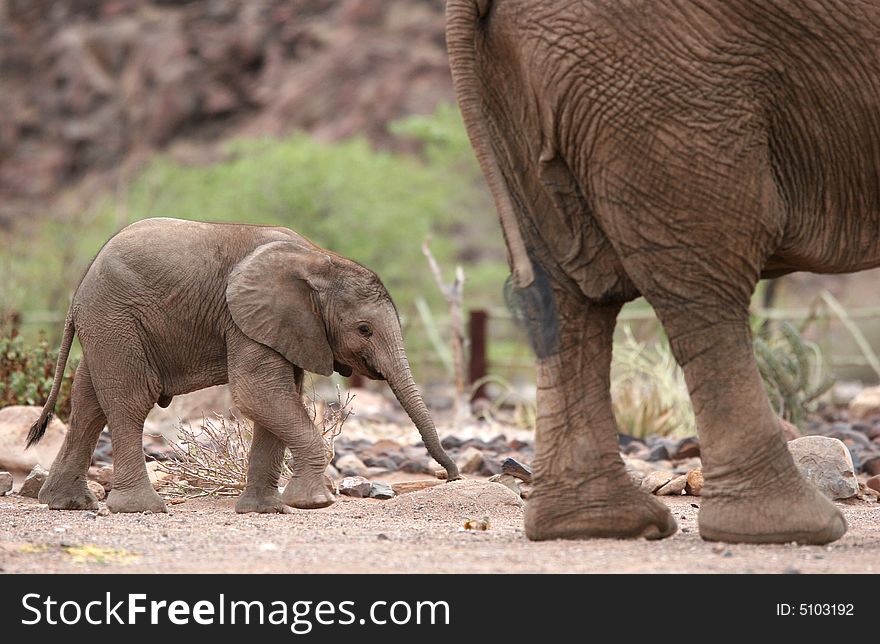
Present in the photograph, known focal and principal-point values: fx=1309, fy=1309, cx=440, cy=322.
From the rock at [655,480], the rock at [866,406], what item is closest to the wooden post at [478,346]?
the rock at [866,406]

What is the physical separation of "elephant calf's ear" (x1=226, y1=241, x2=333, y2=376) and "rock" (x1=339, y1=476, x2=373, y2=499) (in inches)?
42.5

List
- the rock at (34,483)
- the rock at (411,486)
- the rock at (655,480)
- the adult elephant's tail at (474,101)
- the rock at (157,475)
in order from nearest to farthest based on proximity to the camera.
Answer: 1. the adult elephant's tail at (474,101)
2. the rock at (34,483)
3. the rock at (655,480)
4. the rock at (411,486)
5. the rock at (157,475)

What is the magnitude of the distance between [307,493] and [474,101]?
102 inches

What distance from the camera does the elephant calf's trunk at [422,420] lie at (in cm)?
657

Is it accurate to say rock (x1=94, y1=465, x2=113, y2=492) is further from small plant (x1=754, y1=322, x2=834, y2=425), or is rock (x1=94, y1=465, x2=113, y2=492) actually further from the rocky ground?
small plant (x1=754, y1=322, x2=834, y2=425)

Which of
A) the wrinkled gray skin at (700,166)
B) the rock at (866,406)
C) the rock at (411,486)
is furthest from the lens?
the rock at (866,406)

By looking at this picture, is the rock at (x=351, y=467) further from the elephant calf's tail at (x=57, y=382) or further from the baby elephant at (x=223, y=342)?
the elephant calf's tail at (x=57, y=382)

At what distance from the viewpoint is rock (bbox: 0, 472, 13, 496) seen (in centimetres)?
737

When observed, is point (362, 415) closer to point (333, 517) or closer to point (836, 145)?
point (333, 517)

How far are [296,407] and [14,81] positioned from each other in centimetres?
4305

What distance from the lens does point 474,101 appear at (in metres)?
4.65

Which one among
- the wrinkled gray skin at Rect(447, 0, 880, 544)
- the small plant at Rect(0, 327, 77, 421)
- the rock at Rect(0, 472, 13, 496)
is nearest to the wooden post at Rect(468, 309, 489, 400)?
the small plant at Rect(0, 327, 77, 421)

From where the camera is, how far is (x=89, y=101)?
4481cm

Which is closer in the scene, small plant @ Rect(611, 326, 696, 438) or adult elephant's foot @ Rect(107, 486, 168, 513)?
adult elephant's foot @ Rect(107, 486, 168, 513)
